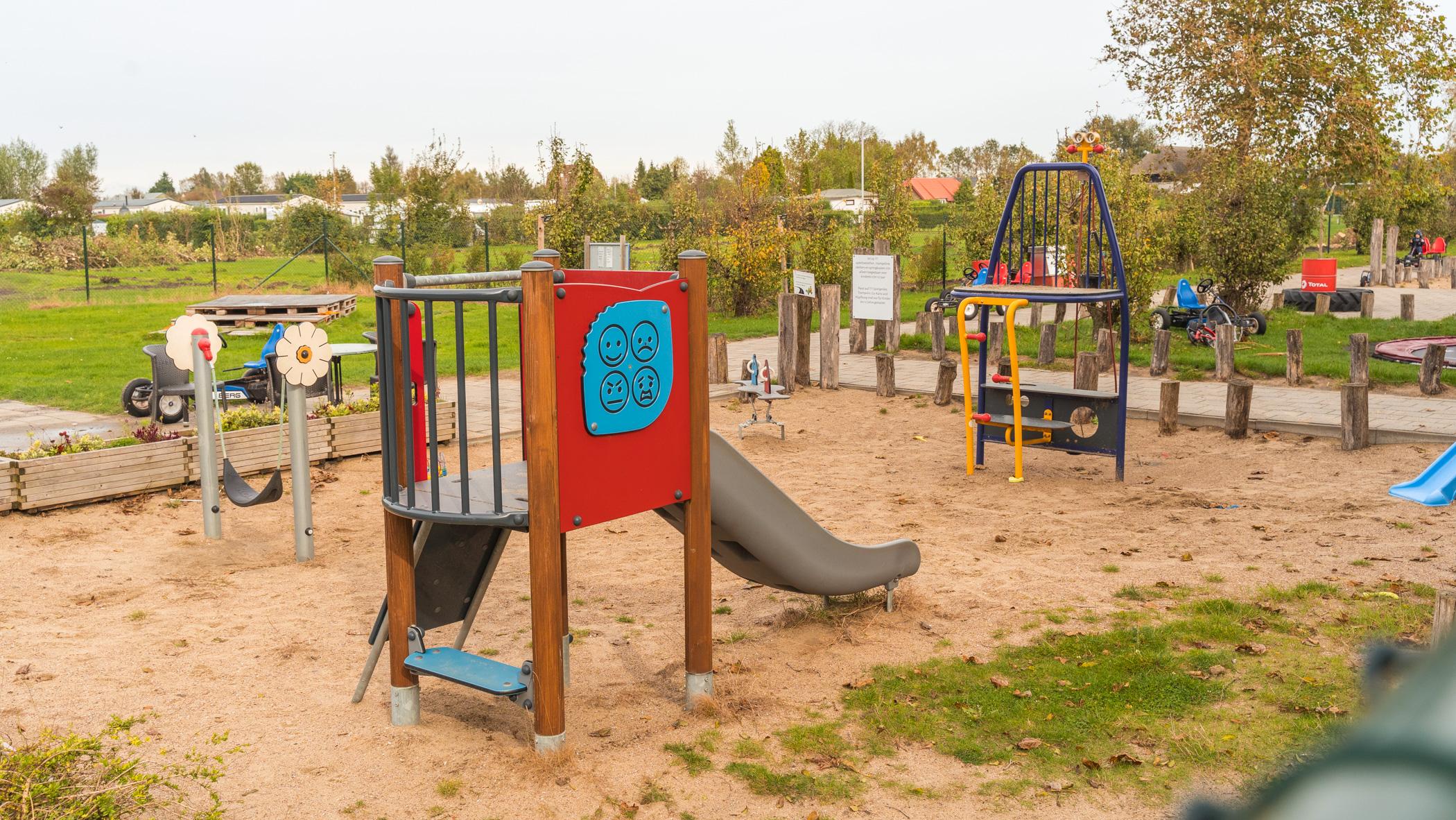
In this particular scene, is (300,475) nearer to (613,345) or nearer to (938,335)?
(613,345)

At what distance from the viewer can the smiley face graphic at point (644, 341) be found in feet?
15.6

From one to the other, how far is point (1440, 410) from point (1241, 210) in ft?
24.0

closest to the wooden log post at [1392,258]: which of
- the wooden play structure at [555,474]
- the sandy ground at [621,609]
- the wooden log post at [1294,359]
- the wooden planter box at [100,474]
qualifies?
the wooden log post at [1294,359]

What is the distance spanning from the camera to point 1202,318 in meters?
16.4

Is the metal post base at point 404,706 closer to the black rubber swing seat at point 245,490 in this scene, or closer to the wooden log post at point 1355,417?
A: the black rubber swing seat at point 245,490

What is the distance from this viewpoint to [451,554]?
5.22 m

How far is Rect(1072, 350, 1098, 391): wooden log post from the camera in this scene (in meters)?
11.4

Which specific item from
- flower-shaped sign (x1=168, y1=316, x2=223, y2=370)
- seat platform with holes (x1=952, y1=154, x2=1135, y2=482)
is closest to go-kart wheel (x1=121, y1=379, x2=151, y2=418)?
flower-shaped sign (x1=168, y1=316, x2=223, y2=370)

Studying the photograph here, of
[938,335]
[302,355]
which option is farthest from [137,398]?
[938,335]

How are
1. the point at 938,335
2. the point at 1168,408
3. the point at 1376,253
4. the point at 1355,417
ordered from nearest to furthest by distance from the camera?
1. the point at 1355,417
2. the point at 1168,408
3. the point at 938,335
4. the point at 1376,253

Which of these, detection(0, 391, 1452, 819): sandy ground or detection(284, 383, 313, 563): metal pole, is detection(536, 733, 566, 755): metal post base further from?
detection(284, 383, 313, 563): metal pole

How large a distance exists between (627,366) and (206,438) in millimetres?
4367

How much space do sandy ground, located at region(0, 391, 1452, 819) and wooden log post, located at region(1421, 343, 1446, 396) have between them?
2.59 metres

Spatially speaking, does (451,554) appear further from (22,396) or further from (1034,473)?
(22,396)
